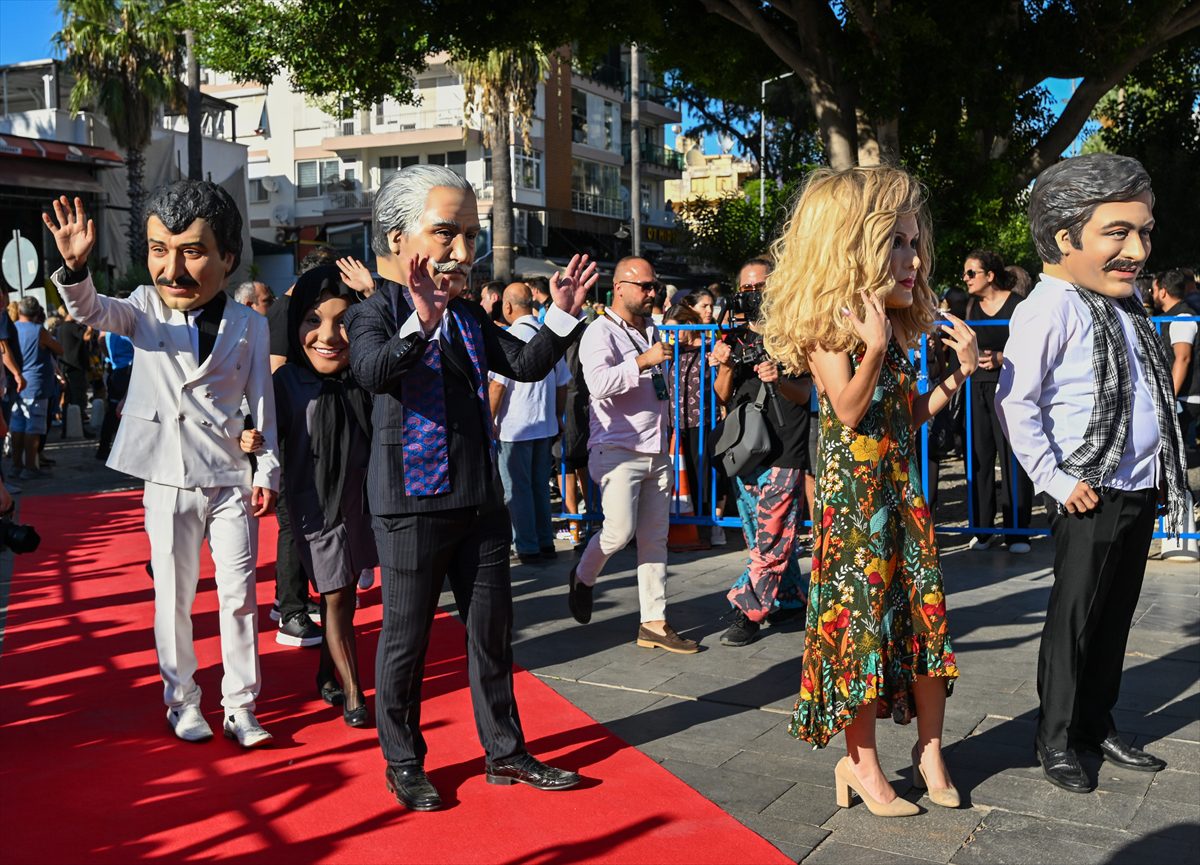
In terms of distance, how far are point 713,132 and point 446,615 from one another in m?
34.5

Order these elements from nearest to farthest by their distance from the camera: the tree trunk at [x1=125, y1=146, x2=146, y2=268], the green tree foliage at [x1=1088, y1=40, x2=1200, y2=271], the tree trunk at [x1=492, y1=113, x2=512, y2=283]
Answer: the green tree foliage at [x1=1088, y1=40, x2=1200, y2=271] < the tree trunk at [x1=492, y1=113, x2=512, y2=283] < the tree trunk at [x1=125, y1=146, x2=146, y2=268]

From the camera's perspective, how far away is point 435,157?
4738cm

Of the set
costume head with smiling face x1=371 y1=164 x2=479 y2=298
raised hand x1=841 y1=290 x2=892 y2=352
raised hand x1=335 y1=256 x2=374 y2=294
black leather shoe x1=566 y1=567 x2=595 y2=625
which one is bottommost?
black leather shoe x1=566 y1=567 x2=595 y2=625

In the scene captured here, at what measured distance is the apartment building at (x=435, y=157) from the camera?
151ft

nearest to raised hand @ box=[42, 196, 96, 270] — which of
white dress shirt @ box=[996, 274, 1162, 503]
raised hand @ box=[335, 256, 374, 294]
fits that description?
raised hand @ box=[335, 256, 374, 294]

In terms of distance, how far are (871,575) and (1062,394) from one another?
1034 millimetres

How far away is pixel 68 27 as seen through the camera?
31484mm

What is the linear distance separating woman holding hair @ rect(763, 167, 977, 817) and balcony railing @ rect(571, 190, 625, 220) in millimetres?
46399

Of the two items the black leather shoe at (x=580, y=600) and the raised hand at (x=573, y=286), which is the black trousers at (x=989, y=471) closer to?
the black leather shoe at (x=580, y=600)

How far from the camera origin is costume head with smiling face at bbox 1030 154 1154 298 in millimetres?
4230

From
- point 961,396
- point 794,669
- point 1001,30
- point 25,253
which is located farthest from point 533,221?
point 794,669

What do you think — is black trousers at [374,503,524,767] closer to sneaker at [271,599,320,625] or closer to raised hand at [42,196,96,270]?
raised hand at [42,196,96,270]

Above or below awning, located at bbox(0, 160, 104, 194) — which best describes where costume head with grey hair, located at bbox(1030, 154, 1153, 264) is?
below

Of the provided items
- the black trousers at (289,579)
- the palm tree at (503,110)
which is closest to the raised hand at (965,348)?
the black trousers at (289,579)
